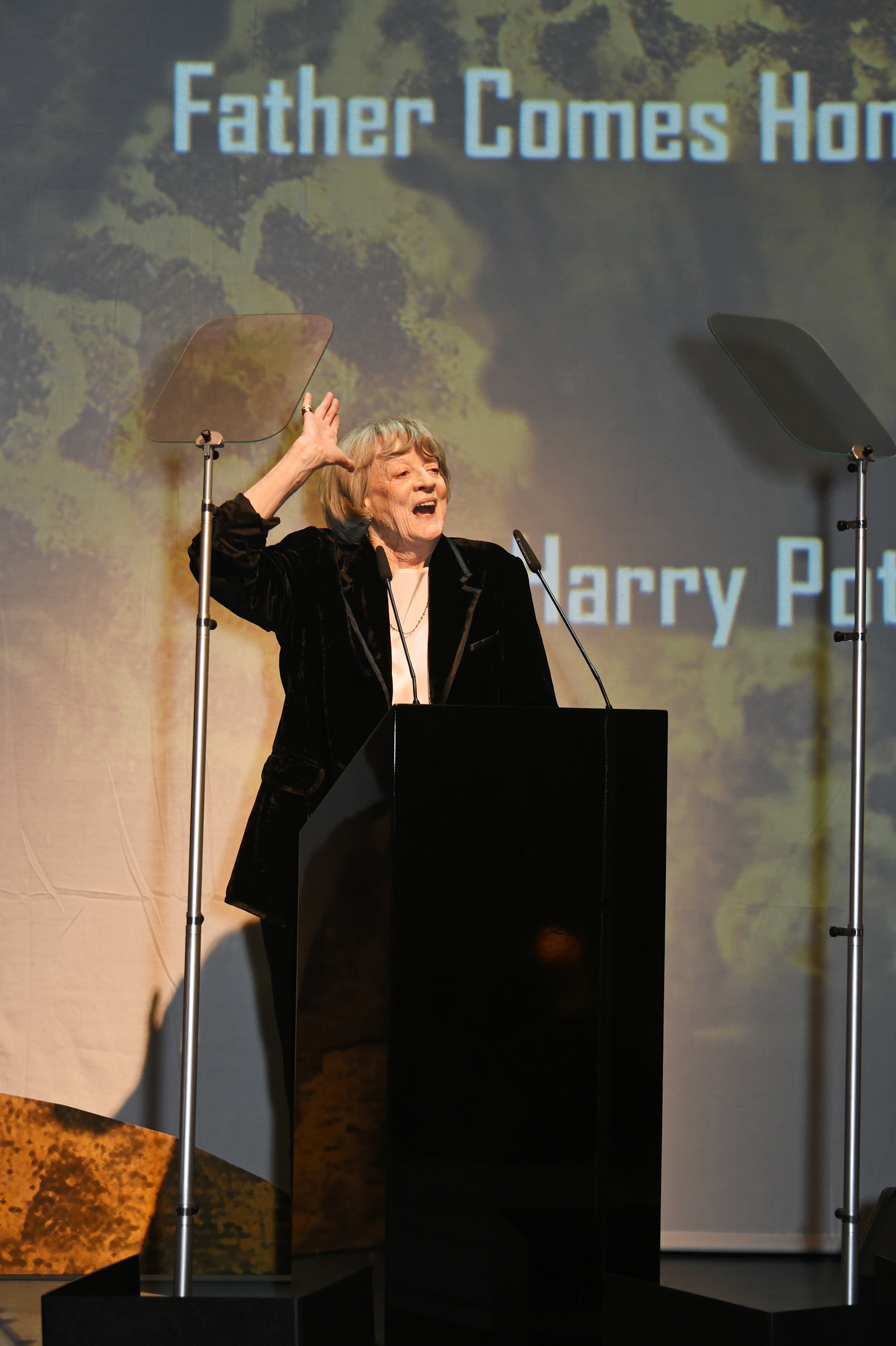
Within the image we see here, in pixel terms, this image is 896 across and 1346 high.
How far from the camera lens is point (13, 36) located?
3.32 metres

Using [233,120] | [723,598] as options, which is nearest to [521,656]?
[723,598]

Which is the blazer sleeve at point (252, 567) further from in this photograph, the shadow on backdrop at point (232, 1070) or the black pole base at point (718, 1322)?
the black pole base at point (718, 1322)

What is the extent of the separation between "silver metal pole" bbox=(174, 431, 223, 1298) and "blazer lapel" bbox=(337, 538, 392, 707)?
303 millimetres

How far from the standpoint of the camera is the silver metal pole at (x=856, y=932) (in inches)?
104

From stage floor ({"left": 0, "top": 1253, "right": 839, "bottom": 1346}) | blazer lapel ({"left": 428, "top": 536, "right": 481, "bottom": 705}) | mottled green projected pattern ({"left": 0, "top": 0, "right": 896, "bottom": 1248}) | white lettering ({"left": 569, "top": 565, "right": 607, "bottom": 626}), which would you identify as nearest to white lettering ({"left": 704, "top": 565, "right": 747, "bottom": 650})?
mottled green projected pattern ({"left": 0, "top": 0, "right": 896, "bottom": 1248})

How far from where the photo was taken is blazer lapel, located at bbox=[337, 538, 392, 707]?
2.64m

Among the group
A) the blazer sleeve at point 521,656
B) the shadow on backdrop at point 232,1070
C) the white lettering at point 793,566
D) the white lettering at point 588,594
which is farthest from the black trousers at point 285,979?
the white lettering at point 793,566

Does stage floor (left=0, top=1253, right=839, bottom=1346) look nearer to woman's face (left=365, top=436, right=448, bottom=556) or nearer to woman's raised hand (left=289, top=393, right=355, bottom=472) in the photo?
woman's face (left=365, top=436, right=448, bottom=556)

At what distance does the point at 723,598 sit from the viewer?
329 cm

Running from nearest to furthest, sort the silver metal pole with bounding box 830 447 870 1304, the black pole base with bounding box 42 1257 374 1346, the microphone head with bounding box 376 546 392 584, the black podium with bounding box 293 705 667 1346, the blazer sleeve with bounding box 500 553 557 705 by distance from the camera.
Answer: the black podium with bounding box 293 705 667 1346, the black pole base with bounding box 42 1257 374 1346, the microphone head with bounding box 376 546 392 584, the silver metal pole with bounding box 830 447 870 1304, the blazer sleeve with bounding box 500 553 557 705

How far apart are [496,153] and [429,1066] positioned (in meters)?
2.40

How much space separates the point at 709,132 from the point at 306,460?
1.52 metres

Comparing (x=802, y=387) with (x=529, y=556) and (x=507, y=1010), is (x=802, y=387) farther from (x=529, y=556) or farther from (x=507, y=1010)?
(x=507, y=1010)

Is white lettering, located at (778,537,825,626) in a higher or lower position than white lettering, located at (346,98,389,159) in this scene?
lower
